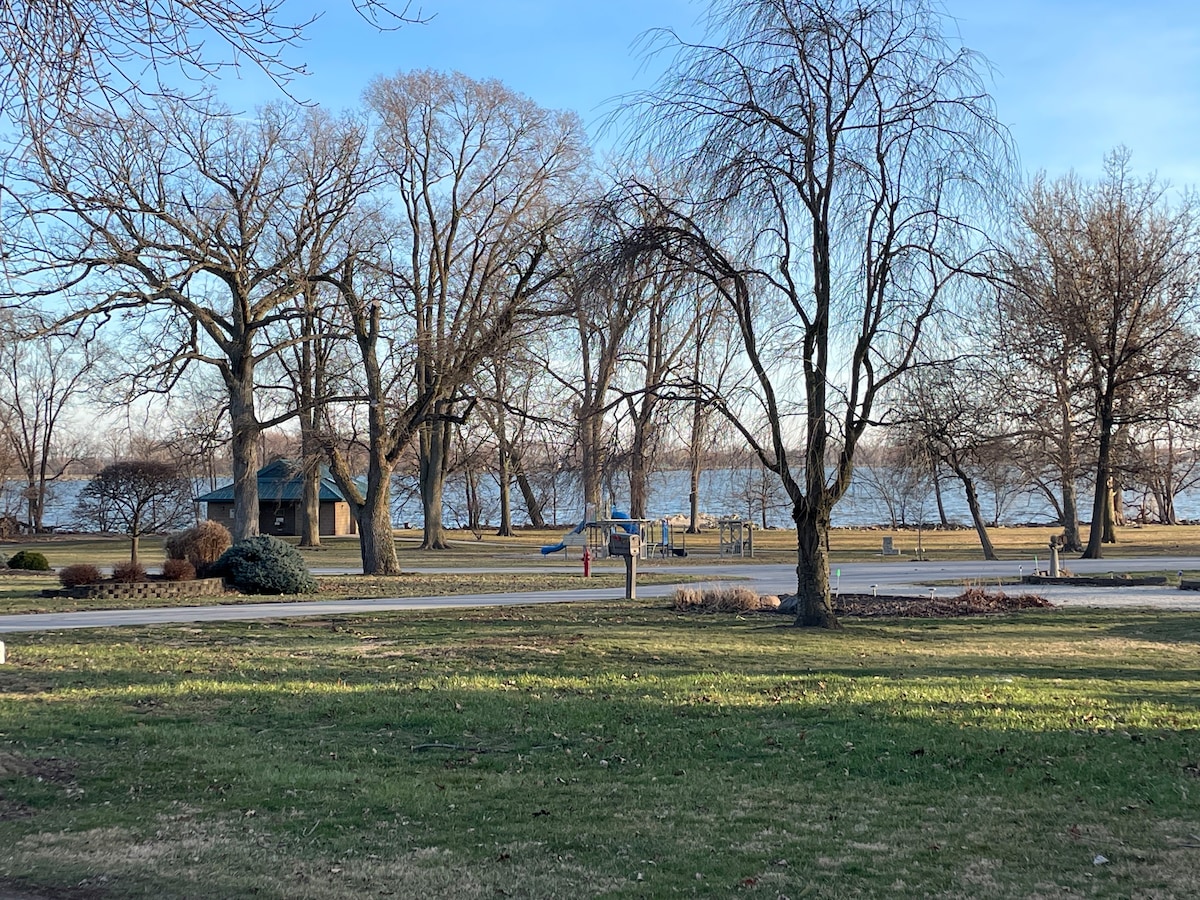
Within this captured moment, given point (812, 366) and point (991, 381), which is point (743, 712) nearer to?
point (812, 366)

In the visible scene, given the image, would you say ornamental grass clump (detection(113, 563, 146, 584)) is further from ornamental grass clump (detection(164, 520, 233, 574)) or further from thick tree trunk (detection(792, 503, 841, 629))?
thick tree trunk (detection(792, 503, 841, 629))

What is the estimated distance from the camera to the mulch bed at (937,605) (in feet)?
63.2

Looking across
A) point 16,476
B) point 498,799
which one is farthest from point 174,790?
point 16,476

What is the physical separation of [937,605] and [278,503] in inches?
1767

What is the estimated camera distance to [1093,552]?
36531 millimetres

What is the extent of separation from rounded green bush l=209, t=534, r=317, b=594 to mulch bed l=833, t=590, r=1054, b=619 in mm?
11407

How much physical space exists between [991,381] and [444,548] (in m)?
35.2

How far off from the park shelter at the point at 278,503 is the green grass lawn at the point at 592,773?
45173mm

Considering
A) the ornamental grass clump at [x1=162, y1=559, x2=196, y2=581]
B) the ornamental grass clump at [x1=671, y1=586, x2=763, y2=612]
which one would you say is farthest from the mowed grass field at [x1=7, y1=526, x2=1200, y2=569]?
the ornamental grass clump at [x1=671, y1=586, x2=763, y2=612]

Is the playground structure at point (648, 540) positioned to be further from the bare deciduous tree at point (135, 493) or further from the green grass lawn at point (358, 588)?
the bare deciduous tree at point (135, 493)

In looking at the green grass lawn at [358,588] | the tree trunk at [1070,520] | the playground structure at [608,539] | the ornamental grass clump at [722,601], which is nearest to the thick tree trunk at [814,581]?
the ornamental grass clump at [722,601]

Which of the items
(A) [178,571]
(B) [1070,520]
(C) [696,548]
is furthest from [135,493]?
(B) [1070,520]

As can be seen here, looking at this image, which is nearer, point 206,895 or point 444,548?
point 206,895

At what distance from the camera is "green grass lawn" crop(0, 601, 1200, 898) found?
5160 millimetres
